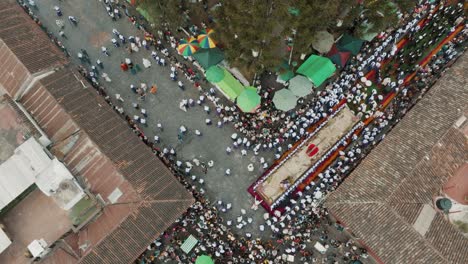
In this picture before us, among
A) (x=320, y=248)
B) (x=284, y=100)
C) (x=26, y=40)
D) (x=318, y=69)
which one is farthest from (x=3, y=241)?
(x=318, y=69)

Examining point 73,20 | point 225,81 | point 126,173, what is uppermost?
point 73,20

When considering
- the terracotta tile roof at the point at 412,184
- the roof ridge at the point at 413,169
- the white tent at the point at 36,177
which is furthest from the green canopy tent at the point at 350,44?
the white tent at the point at 36,177

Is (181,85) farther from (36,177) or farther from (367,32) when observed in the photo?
(367,32)

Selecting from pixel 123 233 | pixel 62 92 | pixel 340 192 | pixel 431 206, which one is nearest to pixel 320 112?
pixel 340 192

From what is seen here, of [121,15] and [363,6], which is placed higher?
[121,15]

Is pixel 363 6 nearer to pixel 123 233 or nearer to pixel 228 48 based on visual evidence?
pixel 228 48

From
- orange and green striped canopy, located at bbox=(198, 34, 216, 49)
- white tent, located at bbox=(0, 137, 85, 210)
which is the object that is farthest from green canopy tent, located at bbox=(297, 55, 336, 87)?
white tent, located at bbox=(0, 137, 85, 210)
